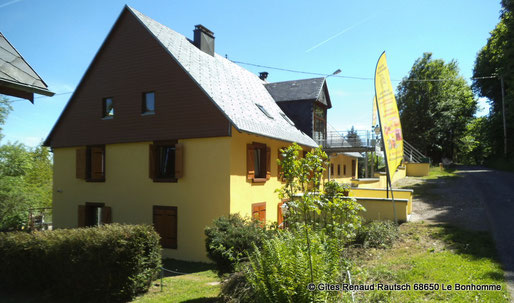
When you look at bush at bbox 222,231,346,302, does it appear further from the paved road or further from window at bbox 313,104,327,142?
window at bbox 313,104,327,142

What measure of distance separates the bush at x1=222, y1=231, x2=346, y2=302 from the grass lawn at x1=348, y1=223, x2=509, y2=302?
2.16ft

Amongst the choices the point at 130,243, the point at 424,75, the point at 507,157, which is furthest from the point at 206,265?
the point at 424,75

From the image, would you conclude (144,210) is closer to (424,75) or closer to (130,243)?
(130,243)

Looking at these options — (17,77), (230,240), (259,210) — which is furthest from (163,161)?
(17,77)

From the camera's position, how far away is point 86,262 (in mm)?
7633

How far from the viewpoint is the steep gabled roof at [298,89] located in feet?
59.3

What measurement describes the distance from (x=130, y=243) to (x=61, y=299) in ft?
8.18

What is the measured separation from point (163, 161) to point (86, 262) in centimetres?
625

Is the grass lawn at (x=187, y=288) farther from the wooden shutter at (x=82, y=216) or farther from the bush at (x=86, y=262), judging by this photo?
the wooden shutter at (x=82, y=216)

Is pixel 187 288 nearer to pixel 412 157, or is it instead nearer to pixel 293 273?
pixel 293 273

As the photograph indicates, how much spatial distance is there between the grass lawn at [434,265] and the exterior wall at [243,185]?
4.68m

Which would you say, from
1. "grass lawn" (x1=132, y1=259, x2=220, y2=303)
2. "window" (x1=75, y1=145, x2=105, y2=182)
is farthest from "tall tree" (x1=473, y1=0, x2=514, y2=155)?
"window" (x1=75, y1=145, x2=105, y2=182)

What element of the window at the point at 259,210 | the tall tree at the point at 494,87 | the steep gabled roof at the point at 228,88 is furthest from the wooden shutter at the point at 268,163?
the tall tree at the point at 494,87

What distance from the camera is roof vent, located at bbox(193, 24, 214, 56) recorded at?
1596cm
